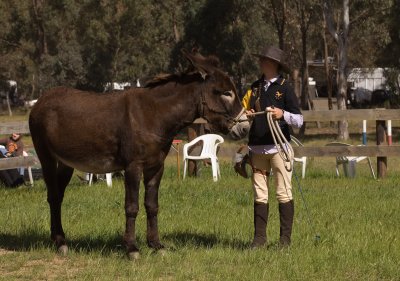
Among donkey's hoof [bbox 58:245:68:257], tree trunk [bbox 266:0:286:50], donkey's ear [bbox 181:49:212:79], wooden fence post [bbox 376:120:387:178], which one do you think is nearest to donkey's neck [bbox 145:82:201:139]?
donkey's ear [bbox 181:49:212:79]

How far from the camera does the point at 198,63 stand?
6938 millimetres

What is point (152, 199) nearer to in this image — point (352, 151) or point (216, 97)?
point (216, 97)

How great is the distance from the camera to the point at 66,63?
195 ft

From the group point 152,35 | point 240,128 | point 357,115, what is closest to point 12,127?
point 357,115

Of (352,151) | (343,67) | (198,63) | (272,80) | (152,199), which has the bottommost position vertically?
(352,151)

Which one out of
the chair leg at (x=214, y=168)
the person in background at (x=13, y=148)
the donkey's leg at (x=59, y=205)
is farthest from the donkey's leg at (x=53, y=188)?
the person in background at (x=13, y=148)

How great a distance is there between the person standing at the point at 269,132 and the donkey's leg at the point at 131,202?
46.8 inches

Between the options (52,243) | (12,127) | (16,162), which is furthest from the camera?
(12,127)

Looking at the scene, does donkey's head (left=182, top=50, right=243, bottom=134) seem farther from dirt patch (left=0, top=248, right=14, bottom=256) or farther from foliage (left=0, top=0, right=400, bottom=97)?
foliage (left=0, top=0, right=400, bottom=97)

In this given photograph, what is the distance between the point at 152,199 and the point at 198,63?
143cm

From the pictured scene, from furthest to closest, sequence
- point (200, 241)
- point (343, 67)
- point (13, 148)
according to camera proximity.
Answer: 1. point (343, 67)
2. point (13, 148)
3. point (200, 241)

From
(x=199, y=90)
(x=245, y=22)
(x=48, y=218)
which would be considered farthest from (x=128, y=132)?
(x=245, y=22)

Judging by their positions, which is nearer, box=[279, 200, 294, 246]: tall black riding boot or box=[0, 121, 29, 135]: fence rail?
box=[279, 200, 294, 246]: tall black riding boot

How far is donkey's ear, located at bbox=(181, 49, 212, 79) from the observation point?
6902 mm
